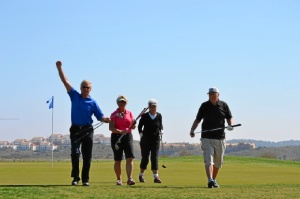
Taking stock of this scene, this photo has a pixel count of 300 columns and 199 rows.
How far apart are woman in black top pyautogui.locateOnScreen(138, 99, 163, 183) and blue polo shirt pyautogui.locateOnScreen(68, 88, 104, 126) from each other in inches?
93.4

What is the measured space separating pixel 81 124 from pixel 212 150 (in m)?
2.58

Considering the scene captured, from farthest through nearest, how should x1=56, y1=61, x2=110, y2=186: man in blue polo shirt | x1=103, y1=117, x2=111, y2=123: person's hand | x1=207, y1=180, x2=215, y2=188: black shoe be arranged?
1. x1=103, y1=117, x2=111, y2=123: person's hand
2. x1=56, y1=61, x2=110, y2=186: man in blue polo shirt
3. x1=207, y1=180, x2=215, y2=188: black shoe

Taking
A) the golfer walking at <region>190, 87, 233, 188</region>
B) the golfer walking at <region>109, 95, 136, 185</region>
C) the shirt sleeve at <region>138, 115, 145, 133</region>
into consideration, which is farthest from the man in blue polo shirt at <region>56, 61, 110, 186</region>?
the shirt sleeve at <region>138, 115, 145, 133</region>

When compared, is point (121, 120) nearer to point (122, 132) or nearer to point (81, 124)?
point (122, 132)

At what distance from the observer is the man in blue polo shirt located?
12109 millimetres

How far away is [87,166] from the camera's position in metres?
12.2

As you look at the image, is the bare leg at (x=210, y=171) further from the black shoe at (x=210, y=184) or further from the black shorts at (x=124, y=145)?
the black shorts at (x=124, y=145)

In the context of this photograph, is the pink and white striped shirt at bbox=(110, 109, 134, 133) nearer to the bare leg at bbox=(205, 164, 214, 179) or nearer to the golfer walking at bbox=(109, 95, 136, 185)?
the golfer walking at bbox=(109, 95, 136, 185)

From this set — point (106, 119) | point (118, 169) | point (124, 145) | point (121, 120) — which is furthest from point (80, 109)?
point (118, 169)

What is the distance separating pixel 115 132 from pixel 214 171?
212 cm

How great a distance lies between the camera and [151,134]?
47.7 feet

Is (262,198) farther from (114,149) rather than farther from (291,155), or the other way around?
(291,155)

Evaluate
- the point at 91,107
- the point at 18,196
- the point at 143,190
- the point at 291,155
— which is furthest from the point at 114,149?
the point at 291,155

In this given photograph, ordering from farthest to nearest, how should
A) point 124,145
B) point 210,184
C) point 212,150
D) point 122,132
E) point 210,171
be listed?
1. point 124,145
2. point 122,132
3. point 212,150
4. point 210,171
5. point 210,184
